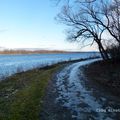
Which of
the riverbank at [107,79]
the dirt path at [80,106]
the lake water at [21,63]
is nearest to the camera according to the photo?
the dirt path at [80,106]

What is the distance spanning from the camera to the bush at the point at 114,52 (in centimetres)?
3836

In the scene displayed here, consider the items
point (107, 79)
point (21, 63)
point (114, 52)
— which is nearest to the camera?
point (107, 79)

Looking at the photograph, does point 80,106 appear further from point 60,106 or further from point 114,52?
point 114,52

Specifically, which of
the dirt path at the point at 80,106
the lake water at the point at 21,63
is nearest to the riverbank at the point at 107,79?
the dirt path at the point at 80,106

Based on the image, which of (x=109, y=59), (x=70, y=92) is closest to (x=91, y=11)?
(x=109, y=59)

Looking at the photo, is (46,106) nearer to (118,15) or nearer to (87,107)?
(87,107)

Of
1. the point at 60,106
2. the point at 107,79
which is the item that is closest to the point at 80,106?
the point at 60,106

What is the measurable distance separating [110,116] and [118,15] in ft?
91.8

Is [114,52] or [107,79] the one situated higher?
[114,52]

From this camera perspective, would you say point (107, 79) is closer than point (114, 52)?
Yes

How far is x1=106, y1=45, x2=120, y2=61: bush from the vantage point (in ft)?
126

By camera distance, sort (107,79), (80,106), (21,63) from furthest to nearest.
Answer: (21,63), (107,79), (80,106)

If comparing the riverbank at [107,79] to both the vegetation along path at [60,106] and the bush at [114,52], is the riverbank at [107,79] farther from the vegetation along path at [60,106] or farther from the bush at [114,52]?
the bush at [114,52]

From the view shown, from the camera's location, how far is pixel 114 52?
39438mm
